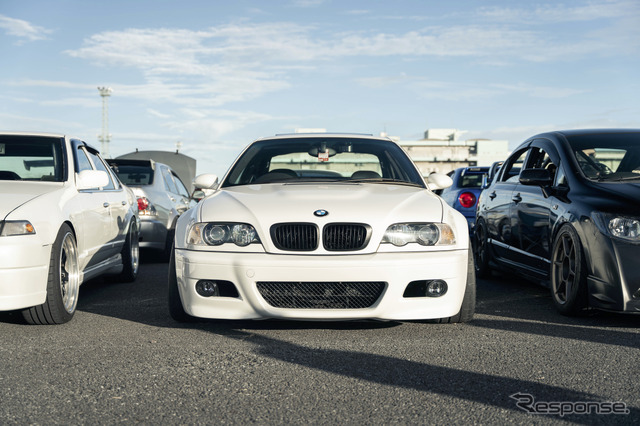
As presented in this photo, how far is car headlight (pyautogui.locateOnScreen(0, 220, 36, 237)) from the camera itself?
512cm

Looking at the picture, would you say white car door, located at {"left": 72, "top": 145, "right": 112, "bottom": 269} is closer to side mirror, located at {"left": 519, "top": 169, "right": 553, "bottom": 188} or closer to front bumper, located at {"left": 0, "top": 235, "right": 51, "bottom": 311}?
front bumper, located at {"left": 0, "top": 235, "right": 51, "bottom": 311}

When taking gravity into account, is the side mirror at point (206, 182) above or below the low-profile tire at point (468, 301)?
above

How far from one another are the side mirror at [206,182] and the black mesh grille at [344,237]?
182 cm

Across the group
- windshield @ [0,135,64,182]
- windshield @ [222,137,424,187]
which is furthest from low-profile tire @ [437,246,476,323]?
windshield @ [0,135,64,182]

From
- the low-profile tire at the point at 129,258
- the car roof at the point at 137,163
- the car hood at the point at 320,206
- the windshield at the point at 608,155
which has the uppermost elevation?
the windshield at the point at 608,155

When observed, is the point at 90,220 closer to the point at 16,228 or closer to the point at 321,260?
the point at 16,228

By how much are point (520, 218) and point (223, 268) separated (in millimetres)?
3350

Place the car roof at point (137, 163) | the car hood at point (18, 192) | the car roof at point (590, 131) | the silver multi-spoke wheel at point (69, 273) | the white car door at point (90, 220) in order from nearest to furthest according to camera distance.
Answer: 1. the car hood at point (18, 192)
2. the silver multi-spoke wheel at point (69, 273)
3. the white car door at point (90, 220)
4. the car roof at point (590, 131)
5. the car roof at point (137, 163)

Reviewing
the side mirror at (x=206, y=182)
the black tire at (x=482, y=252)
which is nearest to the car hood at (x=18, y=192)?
the side mirror at (x=206, y=182)

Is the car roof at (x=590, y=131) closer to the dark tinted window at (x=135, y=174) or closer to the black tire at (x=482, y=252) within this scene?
the black tire at (x=482, y=252)

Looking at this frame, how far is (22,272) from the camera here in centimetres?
516

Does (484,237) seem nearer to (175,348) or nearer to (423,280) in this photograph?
(423,280)

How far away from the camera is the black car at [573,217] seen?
5383 millimetres

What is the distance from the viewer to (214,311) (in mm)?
5117
